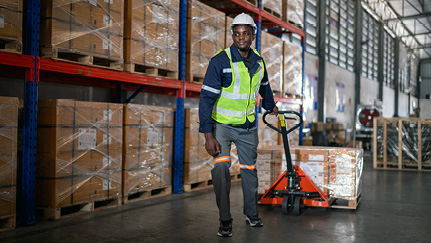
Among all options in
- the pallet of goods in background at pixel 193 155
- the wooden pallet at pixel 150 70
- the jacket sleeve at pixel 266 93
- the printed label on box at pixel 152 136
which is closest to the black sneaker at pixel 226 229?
the jacket sleeve at pixel 266 93

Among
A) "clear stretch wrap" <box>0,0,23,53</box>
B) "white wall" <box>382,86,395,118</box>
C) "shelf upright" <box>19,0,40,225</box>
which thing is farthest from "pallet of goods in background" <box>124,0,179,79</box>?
"white wall" <box>382,86,395,118</box>

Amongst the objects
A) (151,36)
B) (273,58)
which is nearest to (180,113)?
(151,36)

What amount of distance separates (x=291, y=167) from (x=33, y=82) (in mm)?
2928

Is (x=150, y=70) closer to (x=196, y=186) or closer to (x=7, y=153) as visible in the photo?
(x=196, y=186)

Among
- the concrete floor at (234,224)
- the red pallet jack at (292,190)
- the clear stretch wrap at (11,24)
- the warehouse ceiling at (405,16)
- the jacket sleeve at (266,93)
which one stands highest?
the warehouse ceiling at (405,16)

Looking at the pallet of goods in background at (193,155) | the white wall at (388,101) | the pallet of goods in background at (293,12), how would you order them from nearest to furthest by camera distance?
the pallet of goods in background at (193,155), the pallet of goods in background at (293,12), the white wall at (388,101)

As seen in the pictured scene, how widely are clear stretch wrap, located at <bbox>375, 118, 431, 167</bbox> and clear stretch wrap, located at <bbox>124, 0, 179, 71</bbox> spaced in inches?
272

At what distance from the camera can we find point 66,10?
464cm

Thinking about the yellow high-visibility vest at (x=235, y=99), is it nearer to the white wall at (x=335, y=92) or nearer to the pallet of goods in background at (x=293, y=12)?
the pallet of goods in background at (x=293, y=12)

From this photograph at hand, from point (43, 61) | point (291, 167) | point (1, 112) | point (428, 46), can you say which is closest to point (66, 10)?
point (43, 61)

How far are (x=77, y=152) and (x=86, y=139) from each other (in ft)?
0.62

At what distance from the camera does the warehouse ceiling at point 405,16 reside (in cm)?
2893

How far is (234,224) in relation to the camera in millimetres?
4469

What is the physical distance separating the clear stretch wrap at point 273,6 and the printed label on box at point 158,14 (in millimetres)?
3172
